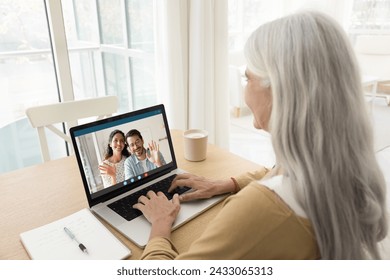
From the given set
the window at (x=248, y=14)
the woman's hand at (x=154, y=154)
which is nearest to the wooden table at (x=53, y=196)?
the woman's hand at (x=154, y=154)

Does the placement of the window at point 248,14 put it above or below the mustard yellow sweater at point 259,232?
above

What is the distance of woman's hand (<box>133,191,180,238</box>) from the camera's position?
2.89ft

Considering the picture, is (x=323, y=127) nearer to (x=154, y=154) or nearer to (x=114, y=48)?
(x=154, y=154)

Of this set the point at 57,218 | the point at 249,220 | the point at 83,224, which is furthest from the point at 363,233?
the point at 57,218

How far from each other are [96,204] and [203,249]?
482mm

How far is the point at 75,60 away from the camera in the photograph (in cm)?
333

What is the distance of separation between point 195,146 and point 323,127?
2.47 ft

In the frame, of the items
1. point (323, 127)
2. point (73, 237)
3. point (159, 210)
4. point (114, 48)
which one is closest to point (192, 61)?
point (114, 48)

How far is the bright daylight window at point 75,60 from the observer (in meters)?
2.67

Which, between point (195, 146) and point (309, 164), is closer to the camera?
point (309, 164)

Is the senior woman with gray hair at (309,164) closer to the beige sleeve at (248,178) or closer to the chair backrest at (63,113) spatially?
the beige sleeve at (248,178)

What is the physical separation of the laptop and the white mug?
0.18 metres

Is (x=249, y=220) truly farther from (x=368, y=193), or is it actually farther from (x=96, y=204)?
(x=96, y=204)

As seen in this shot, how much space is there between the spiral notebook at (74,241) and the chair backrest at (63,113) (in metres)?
0.73
